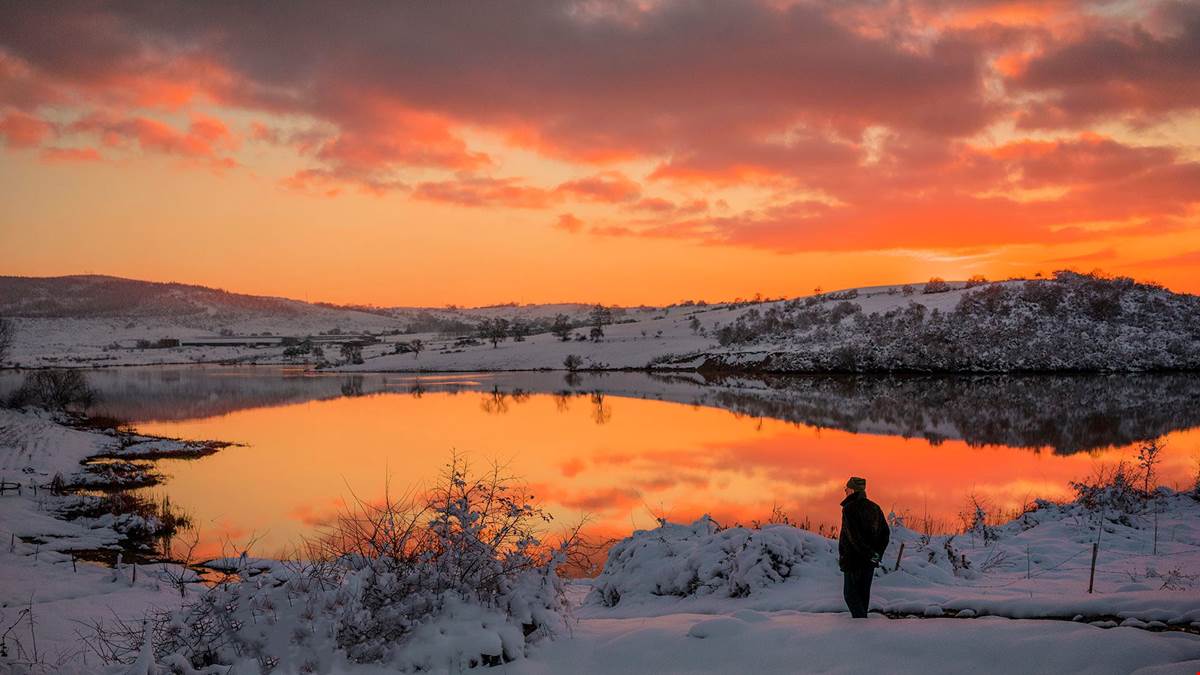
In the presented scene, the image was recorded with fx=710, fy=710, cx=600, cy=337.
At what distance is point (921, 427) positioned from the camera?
35.1m

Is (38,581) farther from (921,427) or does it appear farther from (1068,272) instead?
(1068,272)

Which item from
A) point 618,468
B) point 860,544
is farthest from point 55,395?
point 860,544

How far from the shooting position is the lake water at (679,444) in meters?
20.3

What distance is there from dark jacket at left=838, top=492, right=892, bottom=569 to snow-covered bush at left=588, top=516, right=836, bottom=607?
2.55 metres

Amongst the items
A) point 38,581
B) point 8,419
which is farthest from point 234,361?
point 38,581

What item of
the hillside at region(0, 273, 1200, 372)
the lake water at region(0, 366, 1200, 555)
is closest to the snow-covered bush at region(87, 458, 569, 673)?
the lake water at region(0, 366, 1200, 555)

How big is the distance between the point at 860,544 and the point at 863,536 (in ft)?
0.34

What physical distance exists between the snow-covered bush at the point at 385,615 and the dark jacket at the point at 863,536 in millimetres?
3601

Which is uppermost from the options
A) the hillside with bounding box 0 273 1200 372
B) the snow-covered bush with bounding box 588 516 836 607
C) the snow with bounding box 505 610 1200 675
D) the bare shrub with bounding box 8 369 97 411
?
the hillside with bounding box 0 273 1200 372

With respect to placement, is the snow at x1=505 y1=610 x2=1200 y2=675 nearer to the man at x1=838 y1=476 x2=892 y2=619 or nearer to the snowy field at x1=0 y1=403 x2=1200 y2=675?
the snowy field at x1=0 y1=403 x2=1200 y2=675

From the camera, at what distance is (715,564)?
38.6ft

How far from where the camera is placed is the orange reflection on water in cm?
1942

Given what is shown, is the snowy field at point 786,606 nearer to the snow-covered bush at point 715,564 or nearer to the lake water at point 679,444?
the snow-covered bush at point 715,564

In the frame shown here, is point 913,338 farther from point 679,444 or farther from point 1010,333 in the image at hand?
point 679,444
